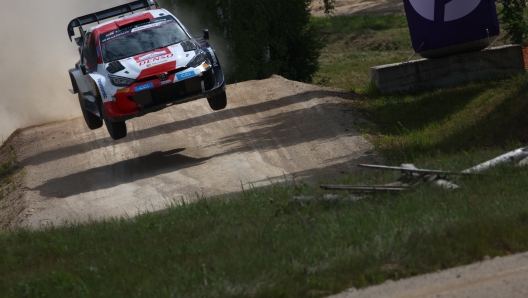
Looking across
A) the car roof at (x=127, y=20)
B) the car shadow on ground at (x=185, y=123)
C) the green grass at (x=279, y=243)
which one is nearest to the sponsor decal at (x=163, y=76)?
the car roof at (x=127, y=20)

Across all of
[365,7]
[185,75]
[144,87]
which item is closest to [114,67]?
[144,87]

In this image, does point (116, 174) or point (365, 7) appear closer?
point (116, 174)

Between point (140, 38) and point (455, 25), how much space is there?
6653 mm

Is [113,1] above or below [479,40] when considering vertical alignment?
above

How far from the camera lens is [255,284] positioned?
18.5 ft

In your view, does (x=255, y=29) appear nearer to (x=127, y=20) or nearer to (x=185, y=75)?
(x=127, y=20)

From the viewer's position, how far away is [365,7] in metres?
46.5

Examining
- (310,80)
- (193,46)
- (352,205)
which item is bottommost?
(310,80)

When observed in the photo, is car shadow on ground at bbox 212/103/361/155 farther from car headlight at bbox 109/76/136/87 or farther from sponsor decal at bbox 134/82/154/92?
car headlight at bbox 109/76/136/87

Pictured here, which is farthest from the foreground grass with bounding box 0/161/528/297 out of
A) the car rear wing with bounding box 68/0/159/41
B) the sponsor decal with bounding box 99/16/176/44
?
the car rear wing with bounding box 68/0/159/41

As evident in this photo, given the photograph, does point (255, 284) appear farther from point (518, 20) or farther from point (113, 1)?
point (113, 1)

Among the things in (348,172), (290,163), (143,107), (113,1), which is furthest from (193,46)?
(113,1)

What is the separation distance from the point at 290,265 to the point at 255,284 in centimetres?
39

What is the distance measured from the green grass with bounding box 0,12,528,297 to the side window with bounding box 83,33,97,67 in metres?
4.57
